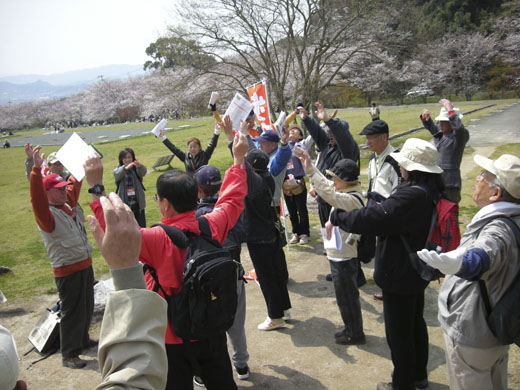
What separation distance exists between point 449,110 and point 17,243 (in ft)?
30.3

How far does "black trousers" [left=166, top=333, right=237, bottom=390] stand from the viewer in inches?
93.8

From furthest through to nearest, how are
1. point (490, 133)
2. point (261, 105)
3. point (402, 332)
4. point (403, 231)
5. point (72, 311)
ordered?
point (490, 133) → point (261, 105) → point (72, 311) → point (402, 332) → point (403, 231)

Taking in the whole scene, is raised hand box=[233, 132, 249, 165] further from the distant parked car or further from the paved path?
the distant parked car

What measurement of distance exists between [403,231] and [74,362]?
3.60 m

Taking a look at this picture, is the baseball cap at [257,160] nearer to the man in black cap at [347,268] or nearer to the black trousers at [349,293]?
the man in black cap at [347,268]

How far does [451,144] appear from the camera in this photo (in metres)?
6.06

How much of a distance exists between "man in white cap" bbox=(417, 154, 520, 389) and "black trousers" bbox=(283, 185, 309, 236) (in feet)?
14.7

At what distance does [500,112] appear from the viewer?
24406 mm

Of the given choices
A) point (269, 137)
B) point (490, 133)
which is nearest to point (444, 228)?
point (269, 137)

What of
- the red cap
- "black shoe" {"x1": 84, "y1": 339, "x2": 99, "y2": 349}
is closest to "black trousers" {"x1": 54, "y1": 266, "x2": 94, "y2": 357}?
"black shoe" {"x1": 84, "y1": 339, "x2": 99, "y2": 349}

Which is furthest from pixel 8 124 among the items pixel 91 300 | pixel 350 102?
pixel 91 300

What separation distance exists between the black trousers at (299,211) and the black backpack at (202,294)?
15.7 feet

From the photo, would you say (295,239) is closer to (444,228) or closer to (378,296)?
(378,296)

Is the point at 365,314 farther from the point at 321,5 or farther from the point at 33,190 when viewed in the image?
the point at 321,5
